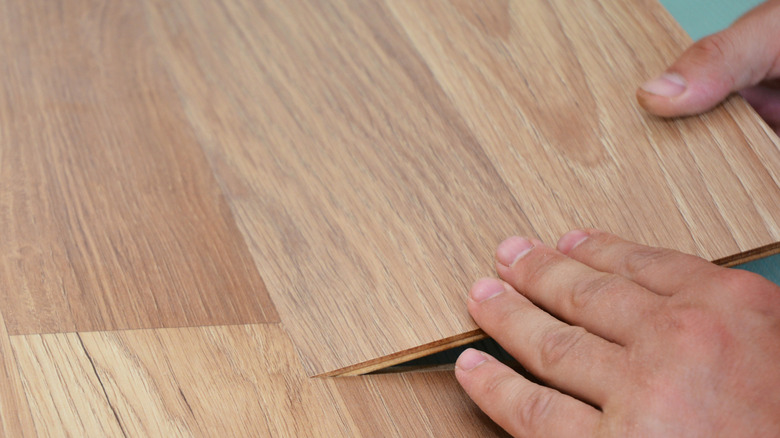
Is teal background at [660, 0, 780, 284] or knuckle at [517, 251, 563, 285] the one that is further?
teal background at [660, 0, 780, 284]

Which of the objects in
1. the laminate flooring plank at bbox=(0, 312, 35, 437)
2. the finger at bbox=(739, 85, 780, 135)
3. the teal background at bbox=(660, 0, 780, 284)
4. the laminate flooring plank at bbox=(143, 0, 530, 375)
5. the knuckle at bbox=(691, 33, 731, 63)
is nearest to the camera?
the laminate flooring plank at bbox=(0, 312, 35, 437)

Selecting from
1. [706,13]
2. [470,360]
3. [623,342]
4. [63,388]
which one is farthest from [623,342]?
[706,13]

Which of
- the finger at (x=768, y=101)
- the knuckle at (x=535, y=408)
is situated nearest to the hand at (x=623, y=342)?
the knuckle at (x=535, y=408)

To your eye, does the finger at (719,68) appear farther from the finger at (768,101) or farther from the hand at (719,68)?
the finger at (768,101)

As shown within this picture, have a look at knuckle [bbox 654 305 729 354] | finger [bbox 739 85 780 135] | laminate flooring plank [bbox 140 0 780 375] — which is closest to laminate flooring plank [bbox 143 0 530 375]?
laminate flooring plank [bbox 140 0 780 375]

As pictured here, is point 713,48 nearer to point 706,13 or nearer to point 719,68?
point 719,68

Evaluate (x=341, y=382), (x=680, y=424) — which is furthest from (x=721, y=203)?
(x=341, y=382)

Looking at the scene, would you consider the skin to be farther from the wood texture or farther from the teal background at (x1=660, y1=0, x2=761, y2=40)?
the teal background at (x1=660, y1=0, x2=761, y2=40)

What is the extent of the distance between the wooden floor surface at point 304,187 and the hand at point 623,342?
3cm

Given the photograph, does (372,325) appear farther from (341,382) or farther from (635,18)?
(635,18)

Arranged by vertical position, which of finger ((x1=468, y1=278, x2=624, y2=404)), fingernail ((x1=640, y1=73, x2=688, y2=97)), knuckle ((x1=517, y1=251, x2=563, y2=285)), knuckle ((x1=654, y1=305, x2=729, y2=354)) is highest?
fingernail ((x1=640, y1=73, x2=688, y2=97))

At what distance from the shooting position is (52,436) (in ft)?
1.22

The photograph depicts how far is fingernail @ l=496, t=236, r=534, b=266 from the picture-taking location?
495 millimetres

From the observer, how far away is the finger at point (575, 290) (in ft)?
1.52
